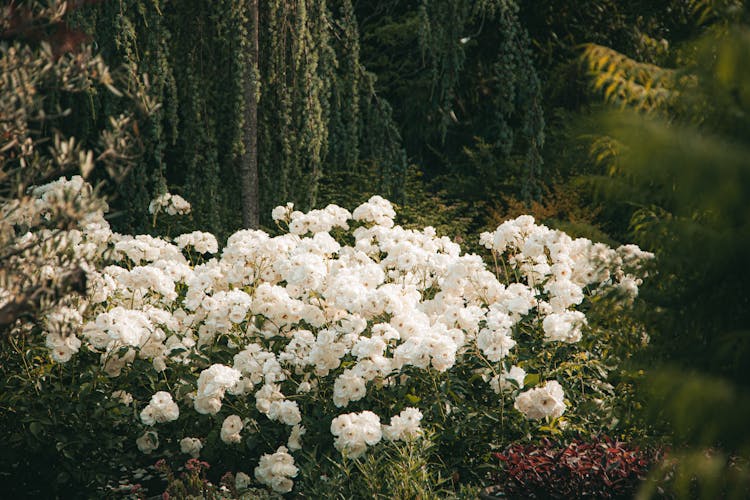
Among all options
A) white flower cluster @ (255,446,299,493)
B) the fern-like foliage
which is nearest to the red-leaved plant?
white flower cluster @ (255,446,299,493)

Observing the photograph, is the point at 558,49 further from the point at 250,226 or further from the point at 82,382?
the point at 82,382

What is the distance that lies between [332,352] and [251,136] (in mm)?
3441

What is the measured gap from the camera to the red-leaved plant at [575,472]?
9.59 feet

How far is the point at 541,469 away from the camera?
3012 mm

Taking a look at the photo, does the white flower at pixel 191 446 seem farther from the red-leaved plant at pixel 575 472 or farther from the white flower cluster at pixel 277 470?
the red-leaved plant at pixel 575 472

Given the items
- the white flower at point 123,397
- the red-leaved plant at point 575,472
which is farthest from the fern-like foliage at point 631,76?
the white flower at point 123,397

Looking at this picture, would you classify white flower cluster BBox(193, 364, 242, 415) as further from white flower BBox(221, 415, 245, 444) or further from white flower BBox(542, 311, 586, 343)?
white flower BBox(542, 311, 586, 343)

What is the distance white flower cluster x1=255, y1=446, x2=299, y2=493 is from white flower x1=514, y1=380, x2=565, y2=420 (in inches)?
38.0

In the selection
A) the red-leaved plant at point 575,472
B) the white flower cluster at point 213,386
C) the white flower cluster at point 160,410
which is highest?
the red-leaved plant at point 575,472

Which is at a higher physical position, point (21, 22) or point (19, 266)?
point (21, 22)

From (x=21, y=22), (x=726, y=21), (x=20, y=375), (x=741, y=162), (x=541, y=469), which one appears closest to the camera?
(x=741, y=162)

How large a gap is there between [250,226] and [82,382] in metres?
2.99

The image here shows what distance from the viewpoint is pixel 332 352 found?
11.7ft

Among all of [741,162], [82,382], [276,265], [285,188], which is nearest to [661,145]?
[741,162]
